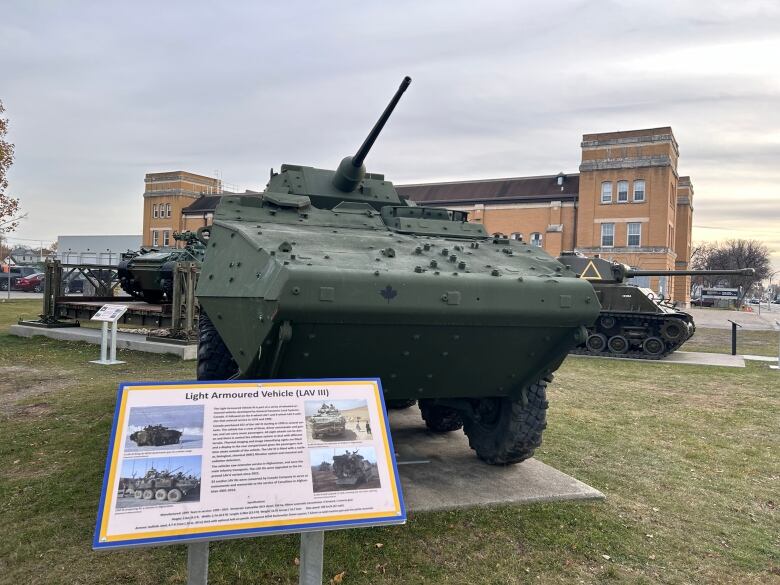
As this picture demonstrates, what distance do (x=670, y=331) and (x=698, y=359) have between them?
91cm

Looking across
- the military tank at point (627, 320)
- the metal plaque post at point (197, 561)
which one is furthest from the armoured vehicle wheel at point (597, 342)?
the metal plaque post at point (197, 561)

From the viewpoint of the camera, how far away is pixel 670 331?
14141 millimetres

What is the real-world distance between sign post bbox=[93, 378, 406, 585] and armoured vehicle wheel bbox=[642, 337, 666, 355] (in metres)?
12.7

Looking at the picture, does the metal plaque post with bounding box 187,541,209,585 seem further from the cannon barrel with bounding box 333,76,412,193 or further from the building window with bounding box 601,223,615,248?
the building window with bounding box 601,223,615,248

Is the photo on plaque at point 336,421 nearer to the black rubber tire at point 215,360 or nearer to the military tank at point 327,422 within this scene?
the military tank at point 327,422

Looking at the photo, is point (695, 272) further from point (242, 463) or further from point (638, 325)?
point (242, 463)

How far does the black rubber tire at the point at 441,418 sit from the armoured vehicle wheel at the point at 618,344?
9077 mm

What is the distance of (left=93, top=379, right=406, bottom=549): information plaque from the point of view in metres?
2.46

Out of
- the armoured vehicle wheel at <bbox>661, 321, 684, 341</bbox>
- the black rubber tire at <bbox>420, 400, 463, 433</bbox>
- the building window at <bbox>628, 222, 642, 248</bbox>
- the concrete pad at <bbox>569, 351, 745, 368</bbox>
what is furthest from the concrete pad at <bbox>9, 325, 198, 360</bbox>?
the building window at <bbox>628, 222, 642, 248</bbox>

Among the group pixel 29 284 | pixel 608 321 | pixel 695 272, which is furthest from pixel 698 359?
pixel 29 284

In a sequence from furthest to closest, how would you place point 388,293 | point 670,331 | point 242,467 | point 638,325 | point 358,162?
point 638,325
point 670,331
point 358,162
point 388,293
point 242,467

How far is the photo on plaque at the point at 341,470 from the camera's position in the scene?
268 centimetres

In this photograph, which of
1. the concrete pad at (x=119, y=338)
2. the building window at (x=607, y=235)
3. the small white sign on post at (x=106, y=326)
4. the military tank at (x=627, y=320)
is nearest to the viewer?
the small white sign on post at (x=106, y=326)

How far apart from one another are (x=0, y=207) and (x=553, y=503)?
88.8 feet
